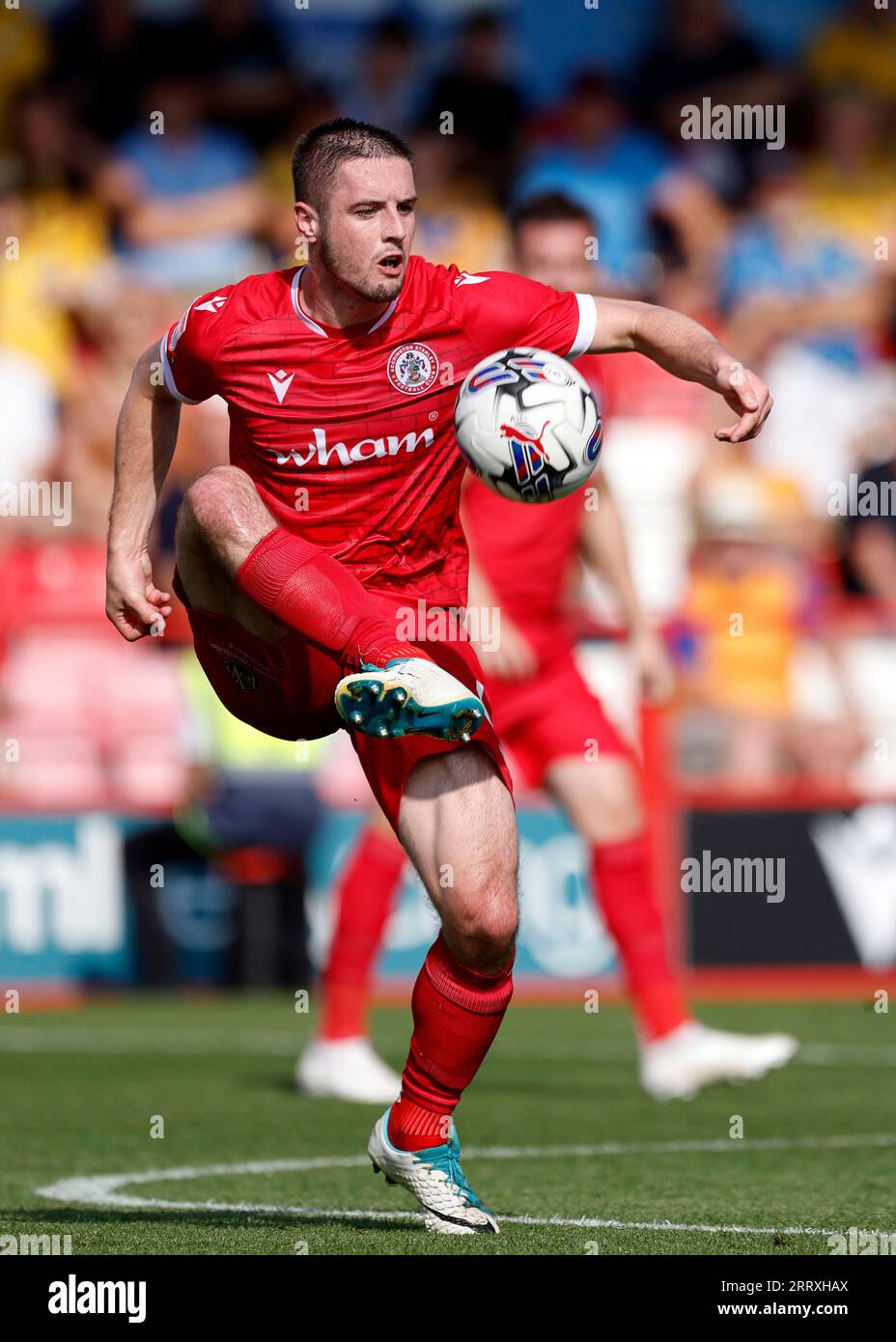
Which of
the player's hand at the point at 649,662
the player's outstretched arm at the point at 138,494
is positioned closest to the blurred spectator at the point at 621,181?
the player's hand at the point at 649,662

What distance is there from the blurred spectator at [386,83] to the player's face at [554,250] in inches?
302

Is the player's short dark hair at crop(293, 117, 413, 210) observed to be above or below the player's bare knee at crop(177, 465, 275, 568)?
above

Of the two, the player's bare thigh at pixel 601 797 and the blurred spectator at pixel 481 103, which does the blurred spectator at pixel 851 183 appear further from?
the player's bare thigh at pixel 601 797

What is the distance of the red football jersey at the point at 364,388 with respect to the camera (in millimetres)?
5320

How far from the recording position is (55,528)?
45.0 feet

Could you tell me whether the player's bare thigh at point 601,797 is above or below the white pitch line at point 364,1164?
above

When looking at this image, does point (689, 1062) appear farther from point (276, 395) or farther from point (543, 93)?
point (543, 93)

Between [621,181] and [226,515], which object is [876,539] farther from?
[226,515]

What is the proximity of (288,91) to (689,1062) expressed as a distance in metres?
9.97

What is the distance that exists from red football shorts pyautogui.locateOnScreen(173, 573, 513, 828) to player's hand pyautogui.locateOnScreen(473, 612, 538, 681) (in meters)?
2.37

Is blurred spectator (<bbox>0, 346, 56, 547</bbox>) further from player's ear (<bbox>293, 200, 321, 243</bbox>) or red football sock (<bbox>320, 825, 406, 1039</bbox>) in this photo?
player's ear (<bbox>293, 200, 321, 243</bbox>)

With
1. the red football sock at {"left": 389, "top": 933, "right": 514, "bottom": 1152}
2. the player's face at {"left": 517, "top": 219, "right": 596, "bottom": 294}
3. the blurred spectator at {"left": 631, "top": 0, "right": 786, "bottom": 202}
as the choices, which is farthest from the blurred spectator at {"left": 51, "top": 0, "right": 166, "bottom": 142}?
the red football sock at {"left": 389, "top": 933, "right": 514, "bottom": 1152}

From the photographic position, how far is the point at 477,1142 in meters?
7.05

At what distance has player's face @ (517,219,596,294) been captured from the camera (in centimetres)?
834
